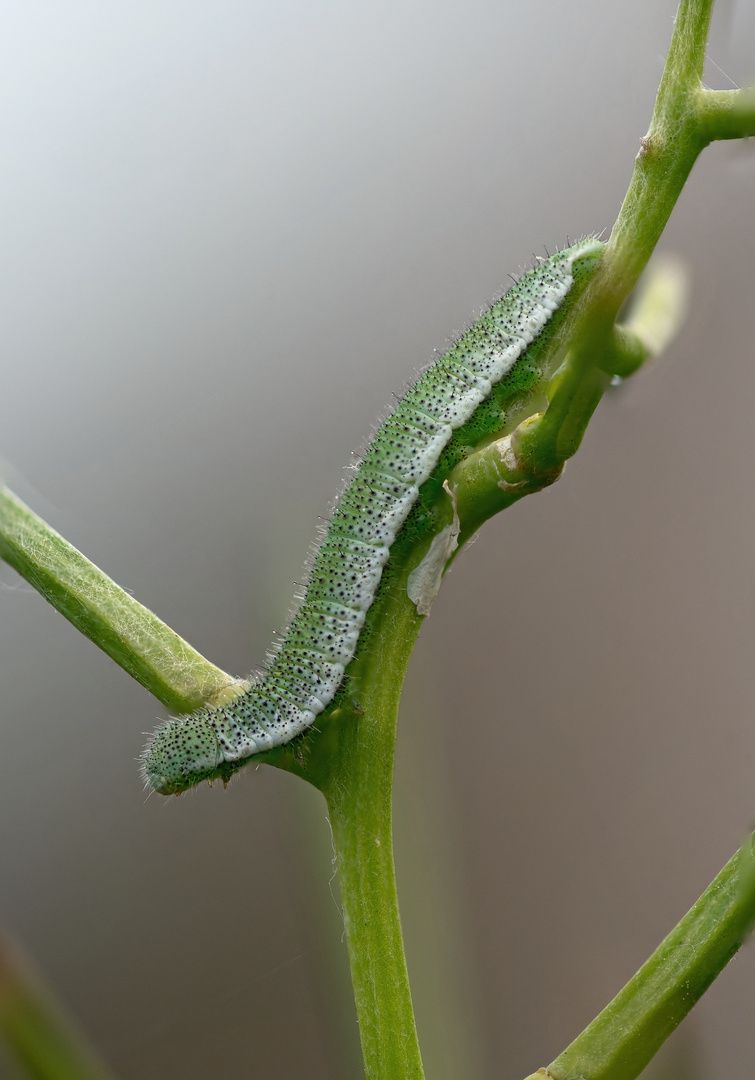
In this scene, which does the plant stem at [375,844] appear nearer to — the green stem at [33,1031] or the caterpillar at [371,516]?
the caterpillar at [371,516]

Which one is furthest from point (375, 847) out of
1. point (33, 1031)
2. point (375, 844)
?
point (33, 1031)

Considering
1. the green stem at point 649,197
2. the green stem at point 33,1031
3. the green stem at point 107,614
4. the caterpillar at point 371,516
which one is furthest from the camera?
the caterpillar at point 371,516

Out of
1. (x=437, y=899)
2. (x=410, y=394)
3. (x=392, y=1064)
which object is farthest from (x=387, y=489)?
(x=392, y=1064)

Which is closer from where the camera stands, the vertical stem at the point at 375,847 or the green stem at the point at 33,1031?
the green stem at the point at 33,1031

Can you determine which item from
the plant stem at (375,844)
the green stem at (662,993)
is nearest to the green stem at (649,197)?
the plant stem at (375,844)

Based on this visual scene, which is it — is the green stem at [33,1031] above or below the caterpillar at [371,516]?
above

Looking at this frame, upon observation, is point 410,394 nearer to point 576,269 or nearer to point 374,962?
point 576,269
